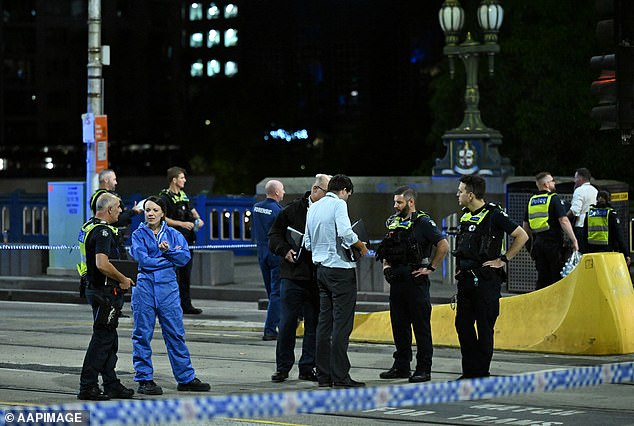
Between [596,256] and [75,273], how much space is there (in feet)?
38.2

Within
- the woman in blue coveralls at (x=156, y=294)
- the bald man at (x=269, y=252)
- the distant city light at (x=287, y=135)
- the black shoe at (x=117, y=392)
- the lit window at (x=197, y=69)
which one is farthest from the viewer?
the lit window at (x=197, y=69)

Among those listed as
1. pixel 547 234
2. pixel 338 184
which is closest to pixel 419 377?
pixel 338 184

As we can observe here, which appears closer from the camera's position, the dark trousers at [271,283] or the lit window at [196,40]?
the dark trousers at [271,283]

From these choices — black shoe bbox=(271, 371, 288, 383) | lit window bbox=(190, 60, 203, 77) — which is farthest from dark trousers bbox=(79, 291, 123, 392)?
lit window bbox=(190, 60, 203, 77)

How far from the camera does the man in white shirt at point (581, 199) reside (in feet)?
58.9

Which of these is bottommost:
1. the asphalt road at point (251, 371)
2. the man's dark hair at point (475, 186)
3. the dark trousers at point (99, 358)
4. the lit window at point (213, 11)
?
the asphalt road at point (251, 371)

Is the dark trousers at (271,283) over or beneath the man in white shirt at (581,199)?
beneath

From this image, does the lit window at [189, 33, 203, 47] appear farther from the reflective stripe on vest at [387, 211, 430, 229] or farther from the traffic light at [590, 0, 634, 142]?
the traffic light at [590, 0, 634, 142]

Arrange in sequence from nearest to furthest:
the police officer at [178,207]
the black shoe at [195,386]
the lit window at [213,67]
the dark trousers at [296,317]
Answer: the black shoe at [195,386]
the dark trousers at [296,317]
the police officer at [178,207]
the lit window at [213,67]

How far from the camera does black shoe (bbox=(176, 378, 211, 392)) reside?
11.1 metres

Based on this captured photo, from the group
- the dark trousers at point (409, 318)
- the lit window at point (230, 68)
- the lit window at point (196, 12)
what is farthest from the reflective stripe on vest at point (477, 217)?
the lit window at point (196, 12)

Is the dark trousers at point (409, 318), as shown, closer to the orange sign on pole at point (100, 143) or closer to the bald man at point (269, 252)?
the bald man at point (269, 252)

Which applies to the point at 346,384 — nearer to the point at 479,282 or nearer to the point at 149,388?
the point at 479,282

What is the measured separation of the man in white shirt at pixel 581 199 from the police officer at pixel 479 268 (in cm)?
681
